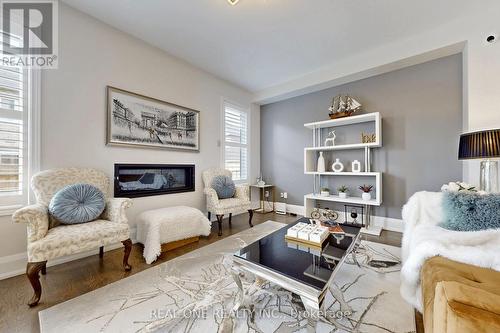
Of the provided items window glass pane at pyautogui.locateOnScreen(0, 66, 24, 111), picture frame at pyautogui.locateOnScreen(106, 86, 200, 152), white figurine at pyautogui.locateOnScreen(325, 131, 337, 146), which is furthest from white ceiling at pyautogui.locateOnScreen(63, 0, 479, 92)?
white figurine at pyautogui.locateOnScreen(325, 131, 337, 146)

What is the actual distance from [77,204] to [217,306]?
166 cm

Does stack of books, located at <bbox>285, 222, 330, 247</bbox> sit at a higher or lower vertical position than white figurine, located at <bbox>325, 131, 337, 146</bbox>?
lower

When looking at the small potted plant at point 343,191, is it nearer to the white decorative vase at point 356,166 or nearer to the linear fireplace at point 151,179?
the white decorative vase at point 356,166

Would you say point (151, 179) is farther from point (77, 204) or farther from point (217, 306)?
point (217, 306)

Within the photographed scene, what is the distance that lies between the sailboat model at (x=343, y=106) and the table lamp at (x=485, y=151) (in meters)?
1.56

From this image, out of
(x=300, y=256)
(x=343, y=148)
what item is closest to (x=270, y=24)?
(x=343, y=148)

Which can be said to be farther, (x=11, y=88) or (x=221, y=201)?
(x=221, y=201)

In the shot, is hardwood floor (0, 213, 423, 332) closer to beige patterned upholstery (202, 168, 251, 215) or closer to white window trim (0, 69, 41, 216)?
beige patterned upholstery (202, 168, 251, 215)

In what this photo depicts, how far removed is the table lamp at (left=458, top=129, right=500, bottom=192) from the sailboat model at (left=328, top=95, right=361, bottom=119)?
156 cm

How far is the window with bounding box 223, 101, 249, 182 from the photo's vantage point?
4.12 meters

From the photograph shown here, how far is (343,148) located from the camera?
3.53 meters

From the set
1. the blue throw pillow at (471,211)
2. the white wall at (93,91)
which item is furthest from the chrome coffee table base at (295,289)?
the white wall at (93,91)

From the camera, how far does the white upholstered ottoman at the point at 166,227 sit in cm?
219

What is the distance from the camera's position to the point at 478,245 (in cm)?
134
